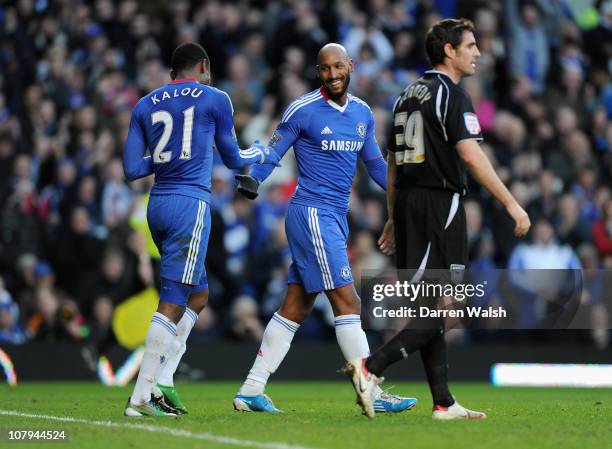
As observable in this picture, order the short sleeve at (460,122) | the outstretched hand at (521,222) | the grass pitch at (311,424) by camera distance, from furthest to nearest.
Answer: the short sleeve at (460,122) → the outstretched hand at (521,222) → the grass pitch at (311,424)

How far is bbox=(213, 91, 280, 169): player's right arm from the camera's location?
884 cm

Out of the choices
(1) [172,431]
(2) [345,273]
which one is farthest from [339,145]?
(1) [172,431]

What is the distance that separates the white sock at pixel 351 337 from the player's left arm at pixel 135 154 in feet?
5.61

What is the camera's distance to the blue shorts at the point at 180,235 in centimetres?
874

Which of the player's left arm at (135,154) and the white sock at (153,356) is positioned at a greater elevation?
the player's left arm at (135,154)

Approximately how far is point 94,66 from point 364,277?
20.4 feet

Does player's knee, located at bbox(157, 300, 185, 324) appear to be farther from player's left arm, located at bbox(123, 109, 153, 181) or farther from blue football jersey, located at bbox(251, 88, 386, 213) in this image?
blue football jersey, located at bbox(251, 88, 386, 213)

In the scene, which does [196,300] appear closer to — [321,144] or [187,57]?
[321,144]

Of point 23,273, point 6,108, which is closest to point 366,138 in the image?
point 23,273

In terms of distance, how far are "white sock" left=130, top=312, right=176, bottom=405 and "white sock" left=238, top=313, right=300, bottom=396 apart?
84 centimetres

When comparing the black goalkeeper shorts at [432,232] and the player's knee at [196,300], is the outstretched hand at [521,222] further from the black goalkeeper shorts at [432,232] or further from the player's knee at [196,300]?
the player's knee at [196,300]

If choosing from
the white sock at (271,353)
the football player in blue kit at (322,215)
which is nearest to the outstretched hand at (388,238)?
the football player in blue kit at (322,215)

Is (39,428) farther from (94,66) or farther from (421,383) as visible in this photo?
(94,66)

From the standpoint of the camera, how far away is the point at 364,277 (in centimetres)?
1421
